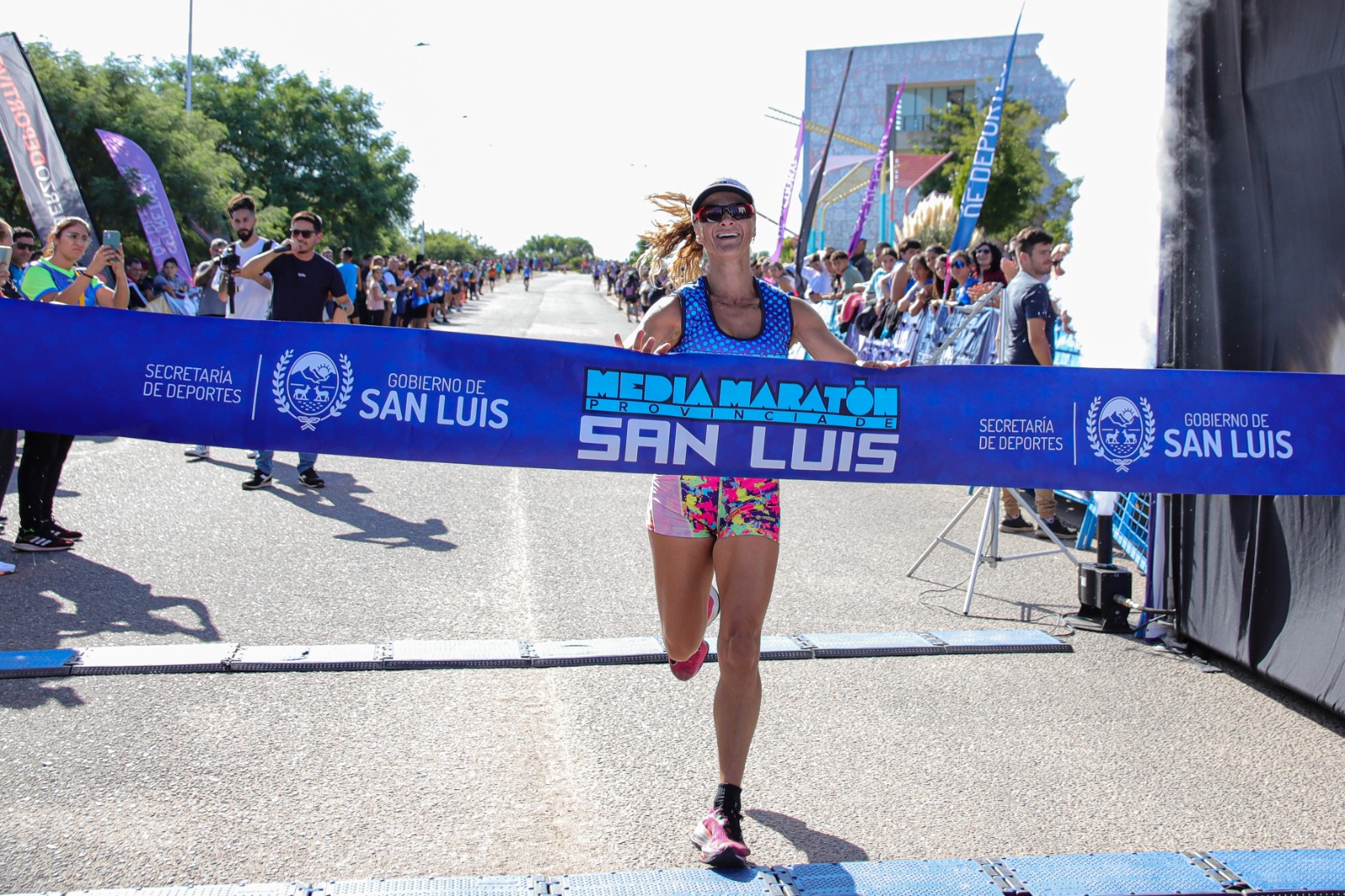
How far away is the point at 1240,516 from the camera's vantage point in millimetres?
5562

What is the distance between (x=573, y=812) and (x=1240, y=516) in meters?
3.64

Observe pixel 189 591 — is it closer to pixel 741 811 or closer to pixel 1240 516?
pixel 741 811

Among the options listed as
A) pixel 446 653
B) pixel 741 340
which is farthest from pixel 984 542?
pixel 741 340

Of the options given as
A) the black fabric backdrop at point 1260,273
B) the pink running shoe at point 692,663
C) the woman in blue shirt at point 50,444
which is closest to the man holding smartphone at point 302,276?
the woman in blue shirt at point 50,444

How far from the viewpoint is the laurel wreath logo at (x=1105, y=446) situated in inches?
185

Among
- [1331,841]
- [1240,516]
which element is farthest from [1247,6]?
[1331,841]

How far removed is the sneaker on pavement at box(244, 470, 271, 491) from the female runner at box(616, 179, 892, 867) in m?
6.34

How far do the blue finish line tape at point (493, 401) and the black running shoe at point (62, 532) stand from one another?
3337mm

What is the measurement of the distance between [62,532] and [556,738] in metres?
4.59

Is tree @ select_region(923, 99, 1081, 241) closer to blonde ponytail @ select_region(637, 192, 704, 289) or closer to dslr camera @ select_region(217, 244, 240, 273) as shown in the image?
dslr camera @ select_region(217, 244, 240, 273)

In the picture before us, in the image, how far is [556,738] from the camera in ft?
14.7

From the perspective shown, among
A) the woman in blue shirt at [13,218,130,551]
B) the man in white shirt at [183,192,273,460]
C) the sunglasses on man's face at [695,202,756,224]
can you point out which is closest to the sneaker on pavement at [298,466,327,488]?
the man in white shirt at [183,192,273,460]

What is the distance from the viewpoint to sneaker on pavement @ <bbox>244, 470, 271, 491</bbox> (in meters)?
9.72

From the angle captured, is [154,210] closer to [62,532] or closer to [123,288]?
[123,288]
